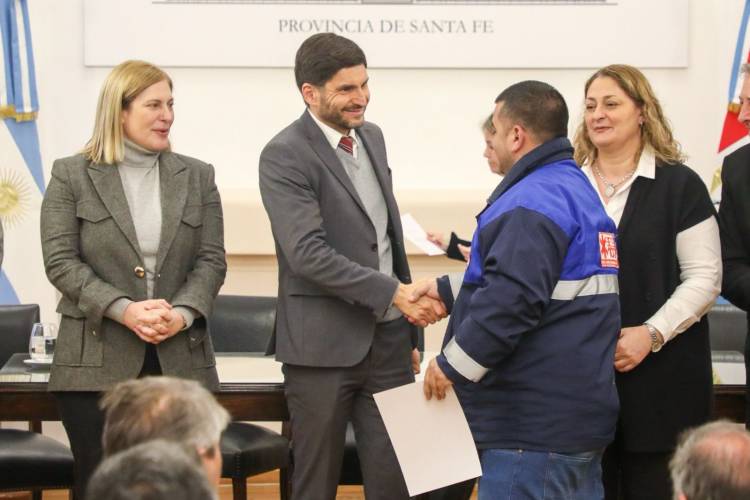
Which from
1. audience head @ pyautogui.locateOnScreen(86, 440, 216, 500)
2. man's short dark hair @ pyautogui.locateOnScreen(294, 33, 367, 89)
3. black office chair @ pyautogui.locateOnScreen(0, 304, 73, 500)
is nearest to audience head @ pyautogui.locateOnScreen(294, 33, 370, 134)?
man's short dark hair @ pyautogui.locateOnScreen(294, 33, 367, 89)

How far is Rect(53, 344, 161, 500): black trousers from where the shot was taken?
3.40 meters

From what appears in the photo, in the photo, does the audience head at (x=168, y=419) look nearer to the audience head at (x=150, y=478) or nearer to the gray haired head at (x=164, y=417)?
the gray haired head at (x=164, y=417)

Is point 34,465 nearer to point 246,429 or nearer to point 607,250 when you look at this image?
point 246,429

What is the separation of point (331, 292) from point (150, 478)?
71.1 inches

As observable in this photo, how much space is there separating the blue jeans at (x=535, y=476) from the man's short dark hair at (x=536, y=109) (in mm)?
809

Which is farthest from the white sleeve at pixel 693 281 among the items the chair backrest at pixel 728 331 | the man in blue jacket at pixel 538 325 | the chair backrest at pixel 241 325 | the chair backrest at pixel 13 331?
the chair backrest at pixel 13 331

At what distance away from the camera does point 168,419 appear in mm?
1977

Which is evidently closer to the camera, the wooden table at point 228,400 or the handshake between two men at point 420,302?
the handshake between two men at point 420,302

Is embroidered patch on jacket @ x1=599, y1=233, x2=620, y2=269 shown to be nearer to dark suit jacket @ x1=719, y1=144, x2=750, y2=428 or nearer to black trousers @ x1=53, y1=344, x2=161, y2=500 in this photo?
dark suit jacket @ x1=719, y1=144, x2=750, y2=428

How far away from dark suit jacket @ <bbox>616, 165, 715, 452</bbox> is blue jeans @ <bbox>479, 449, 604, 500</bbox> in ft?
1.31

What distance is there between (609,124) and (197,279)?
4.31 ft

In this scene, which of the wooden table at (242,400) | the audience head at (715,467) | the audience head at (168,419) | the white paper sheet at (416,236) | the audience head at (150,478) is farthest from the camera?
the white paper sheet at (416,236)

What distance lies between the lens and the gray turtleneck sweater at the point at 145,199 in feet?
11.5

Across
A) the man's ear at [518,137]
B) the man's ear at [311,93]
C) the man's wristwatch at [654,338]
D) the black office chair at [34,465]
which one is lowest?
the black office chair at [34,465]
